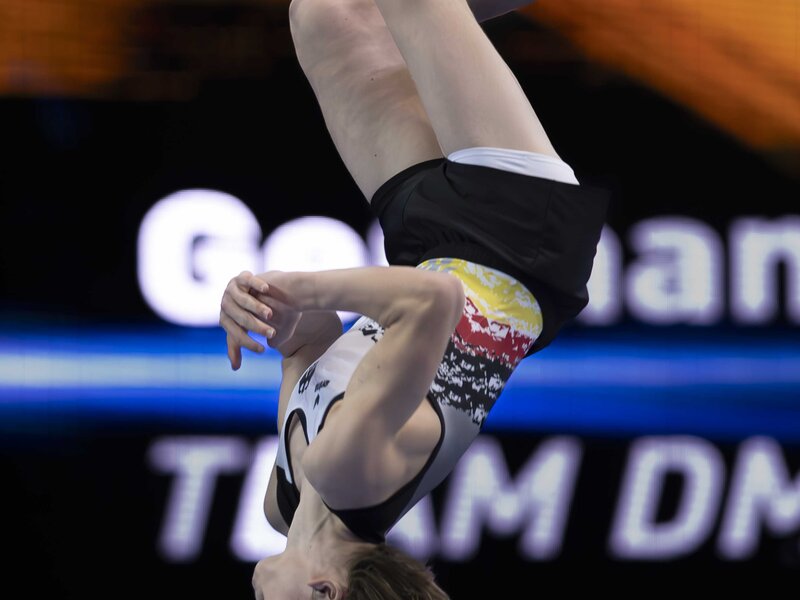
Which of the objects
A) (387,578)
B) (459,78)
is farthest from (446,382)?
(459,78)

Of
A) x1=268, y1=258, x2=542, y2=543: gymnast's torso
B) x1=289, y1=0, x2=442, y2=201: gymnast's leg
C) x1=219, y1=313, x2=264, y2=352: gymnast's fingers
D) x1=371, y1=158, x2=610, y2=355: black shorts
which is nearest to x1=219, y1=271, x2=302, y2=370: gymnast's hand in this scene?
x1=219, y1=313, x2=264, y2=352: gymnast's fingers

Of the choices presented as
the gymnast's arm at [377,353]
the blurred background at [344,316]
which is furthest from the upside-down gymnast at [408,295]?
the blurred background at [344,316]

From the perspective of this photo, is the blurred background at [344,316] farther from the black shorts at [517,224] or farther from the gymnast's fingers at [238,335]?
the gymnast's fingers at [238,335]

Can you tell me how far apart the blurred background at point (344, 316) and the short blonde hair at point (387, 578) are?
147cm

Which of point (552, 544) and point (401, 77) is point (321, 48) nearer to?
point (401, 77)

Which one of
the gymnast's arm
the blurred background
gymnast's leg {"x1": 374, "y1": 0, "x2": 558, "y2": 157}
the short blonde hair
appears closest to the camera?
the gymnast's arm

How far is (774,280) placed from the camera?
381 centimetres

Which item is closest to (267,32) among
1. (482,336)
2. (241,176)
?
(241,176)

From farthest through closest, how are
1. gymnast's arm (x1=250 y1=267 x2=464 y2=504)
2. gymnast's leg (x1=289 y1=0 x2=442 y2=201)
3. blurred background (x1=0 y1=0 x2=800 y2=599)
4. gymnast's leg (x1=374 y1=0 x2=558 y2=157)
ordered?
blurred background (x1=0 y1=0 x2=800 y2=599), gymnast's leg (x1=289 y1=0 x2=442 y2=201), gymnast's leg (x1=374 y1=0 x2=558 y2=157), gymnast's arm (x1=250 y1=267 x2=464 y2=504)

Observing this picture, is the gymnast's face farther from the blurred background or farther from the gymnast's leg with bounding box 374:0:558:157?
the blurred background

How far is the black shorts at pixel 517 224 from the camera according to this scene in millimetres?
2244

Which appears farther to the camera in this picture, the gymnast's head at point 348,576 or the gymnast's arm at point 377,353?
the gymnast's head at point 348,576

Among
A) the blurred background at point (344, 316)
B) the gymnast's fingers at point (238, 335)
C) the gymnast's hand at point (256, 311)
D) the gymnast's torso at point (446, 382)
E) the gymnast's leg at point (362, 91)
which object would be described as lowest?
the blurred background at point (344, 316)

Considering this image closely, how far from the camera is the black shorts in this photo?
7.36 feet
